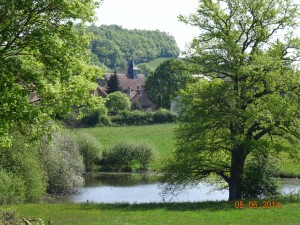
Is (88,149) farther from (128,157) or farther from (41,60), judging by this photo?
(41,60)

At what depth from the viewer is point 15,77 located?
60.2 feet

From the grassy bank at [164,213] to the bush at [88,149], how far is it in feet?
88.7

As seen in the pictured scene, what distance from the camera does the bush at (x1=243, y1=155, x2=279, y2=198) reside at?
31.5 m

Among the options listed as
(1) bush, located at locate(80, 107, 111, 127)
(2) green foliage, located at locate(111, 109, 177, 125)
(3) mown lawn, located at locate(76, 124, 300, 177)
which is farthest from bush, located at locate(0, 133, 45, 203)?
(2) green foliage, located at locate(111, 109, 177, 125)

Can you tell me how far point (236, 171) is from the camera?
30422 mm

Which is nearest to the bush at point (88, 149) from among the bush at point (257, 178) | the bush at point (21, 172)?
the bush at point (21, 172)

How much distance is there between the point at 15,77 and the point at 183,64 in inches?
562

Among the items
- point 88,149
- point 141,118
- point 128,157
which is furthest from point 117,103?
point 88,149

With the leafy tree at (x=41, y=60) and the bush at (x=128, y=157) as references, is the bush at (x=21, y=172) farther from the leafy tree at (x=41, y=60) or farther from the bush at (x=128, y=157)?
the bush at (x=128, y=157)

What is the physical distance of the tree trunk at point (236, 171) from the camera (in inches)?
1192

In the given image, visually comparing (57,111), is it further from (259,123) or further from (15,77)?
(259,123)

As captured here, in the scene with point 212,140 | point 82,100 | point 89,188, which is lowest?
point 89,188

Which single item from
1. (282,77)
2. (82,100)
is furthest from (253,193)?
(82,100)
